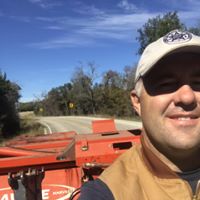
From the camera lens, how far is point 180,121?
1719mm

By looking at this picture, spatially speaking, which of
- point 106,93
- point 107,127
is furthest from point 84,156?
point 106,93

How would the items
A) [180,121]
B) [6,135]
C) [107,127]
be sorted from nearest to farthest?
[180,121]
[107,127]
[6,135]

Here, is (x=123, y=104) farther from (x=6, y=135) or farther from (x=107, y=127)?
(x=107, y=127)

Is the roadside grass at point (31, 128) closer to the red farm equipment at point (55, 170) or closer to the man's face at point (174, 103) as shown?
the red farm equipment at point (55, 170)

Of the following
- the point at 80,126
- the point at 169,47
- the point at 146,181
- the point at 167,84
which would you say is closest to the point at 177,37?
the point at 169,47

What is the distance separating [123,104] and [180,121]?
68474 mm

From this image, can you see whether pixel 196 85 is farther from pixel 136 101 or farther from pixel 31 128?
pixel 31 128

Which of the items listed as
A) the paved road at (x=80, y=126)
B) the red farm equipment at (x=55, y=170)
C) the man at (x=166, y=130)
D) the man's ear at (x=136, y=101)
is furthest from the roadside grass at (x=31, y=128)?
the man at (x=166, y=130)

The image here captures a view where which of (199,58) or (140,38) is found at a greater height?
(140,38)

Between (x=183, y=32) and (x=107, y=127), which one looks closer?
(x=183, y=32)

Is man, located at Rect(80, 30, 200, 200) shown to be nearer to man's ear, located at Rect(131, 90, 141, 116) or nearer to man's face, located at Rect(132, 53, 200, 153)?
man's face, located at Rect(132, 53, 200, 153)

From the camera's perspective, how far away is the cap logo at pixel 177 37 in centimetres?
171

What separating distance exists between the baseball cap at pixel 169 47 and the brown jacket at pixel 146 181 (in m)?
0.30

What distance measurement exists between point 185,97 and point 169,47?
18 centimetres
